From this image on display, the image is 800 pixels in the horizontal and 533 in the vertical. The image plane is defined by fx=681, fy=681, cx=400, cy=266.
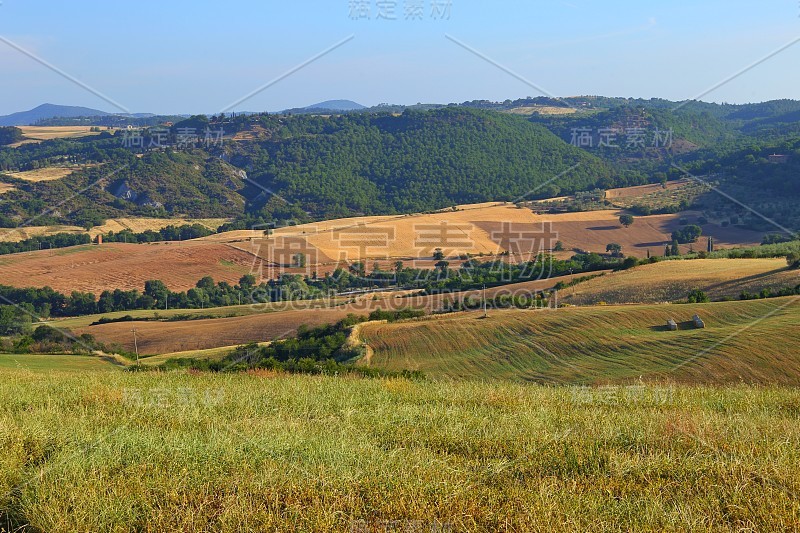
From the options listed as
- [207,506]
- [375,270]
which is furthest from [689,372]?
[375,270]

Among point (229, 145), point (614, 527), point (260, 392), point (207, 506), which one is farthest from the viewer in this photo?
point (229, 145)

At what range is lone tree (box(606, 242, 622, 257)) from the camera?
208 ft

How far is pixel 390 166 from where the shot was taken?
495ft

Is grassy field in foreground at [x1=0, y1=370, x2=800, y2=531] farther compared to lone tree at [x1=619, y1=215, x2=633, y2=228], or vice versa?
lone tree at [x1=619, y1=215, x2=633, y2=228]

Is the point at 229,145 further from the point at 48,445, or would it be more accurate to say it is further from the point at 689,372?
the point at 48,445

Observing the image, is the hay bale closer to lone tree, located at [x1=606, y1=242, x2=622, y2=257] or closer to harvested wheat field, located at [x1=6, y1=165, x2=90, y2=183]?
lone tree, located at [x1=606, y1=242, x2=622, y2=257]

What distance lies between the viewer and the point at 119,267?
6375 centimetres

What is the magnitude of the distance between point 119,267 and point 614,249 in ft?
154

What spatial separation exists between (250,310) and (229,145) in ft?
333

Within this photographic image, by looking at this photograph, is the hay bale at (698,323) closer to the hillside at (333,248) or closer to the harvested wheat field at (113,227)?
the hillside at (333,248)

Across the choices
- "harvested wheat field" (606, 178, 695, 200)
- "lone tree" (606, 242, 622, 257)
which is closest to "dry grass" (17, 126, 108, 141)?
"harvested wheat field" (606, 178, 695, 200)

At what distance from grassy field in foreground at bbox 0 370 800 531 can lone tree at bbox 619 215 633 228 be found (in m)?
70.3

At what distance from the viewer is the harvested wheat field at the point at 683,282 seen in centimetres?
3297

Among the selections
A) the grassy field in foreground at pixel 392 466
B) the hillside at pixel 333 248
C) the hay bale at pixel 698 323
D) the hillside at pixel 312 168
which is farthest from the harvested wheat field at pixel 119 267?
the grassy field in foreground at pixel 392 466
